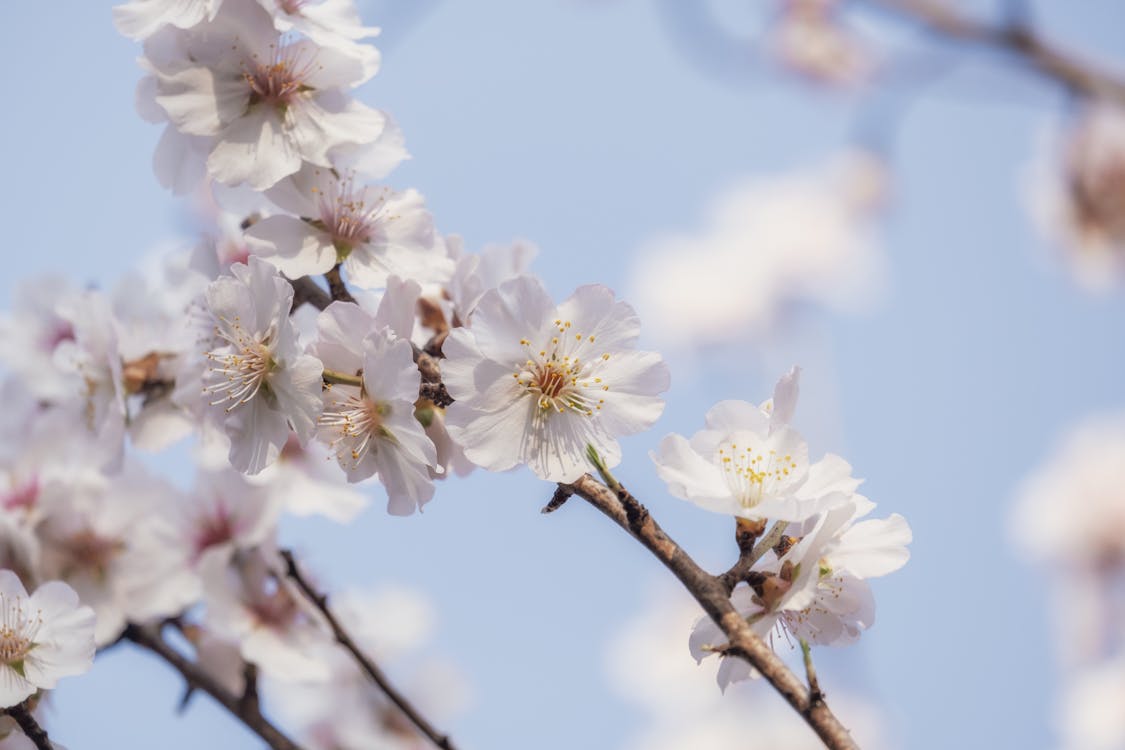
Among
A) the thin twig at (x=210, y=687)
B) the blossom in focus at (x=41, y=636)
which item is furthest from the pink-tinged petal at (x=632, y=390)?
the thin twig at (x=210, y=687)

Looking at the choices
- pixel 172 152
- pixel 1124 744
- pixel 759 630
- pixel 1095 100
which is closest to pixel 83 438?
pixel 172 152

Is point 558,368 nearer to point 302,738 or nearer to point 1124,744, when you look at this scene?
point 302,738

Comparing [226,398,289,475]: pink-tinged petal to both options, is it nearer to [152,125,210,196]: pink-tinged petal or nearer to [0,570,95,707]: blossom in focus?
[0,570,95,707]: blossom in focus

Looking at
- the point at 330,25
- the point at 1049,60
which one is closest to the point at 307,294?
the point at 330,25

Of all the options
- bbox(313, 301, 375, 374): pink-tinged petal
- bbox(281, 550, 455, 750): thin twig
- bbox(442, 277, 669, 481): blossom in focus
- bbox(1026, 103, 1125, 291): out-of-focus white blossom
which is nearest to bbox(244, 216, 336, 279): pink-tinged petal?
bbox(313, 301, 375, 374): pink-tinged petal

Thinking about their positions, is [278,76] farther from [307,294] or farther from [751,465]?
[751,465]

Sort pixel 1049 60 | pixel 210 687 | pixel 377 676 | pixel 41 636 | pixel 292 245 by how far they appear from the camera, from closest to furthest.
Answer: pixel 41 636
pixel 292 245
pixel 377 676
pixel 210 687
pixel 1049 60
